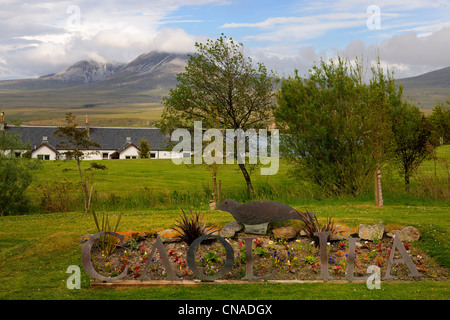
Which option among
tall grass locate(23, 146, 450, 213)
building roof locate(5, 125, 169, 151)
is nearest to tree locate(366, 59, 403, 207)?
tall grass locate(23, 146, 450, 213)

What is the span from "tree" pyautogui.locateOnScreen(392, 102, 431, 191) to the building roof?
212 ft

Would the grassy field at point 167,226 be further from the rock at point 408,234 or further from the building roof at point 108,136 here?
the building roof at point 108,136

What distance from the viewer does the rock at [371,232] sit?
422 inches

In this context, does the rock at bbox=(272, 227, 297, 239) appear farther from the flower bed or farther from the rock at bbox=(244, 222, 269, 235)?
the rock at bbox=(244, 222, 269, 235)

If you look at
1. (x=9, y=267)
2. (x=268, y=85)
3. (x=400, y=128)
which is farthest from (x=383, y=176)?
(x=9, y=267)

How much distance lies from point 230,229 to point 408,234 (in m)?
4.32

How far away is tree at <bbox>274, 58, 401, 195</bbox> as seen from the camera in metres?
20.3

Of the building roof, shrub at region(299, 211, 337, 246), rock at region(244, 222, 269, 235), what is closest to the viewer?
shrub at region(299, 211, 337, 246)

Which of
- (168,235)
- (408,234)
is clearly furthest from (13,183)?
(408,234)

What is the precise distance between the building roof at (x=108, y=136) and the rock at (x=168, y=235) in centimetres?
7339

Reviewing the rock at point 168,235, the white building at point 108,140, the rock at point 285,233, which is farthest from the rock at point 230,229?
the white building at point 108,140

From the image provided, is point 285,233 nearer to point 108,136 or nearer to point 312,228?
point 312,228

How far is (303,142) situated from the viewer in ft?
70.5
